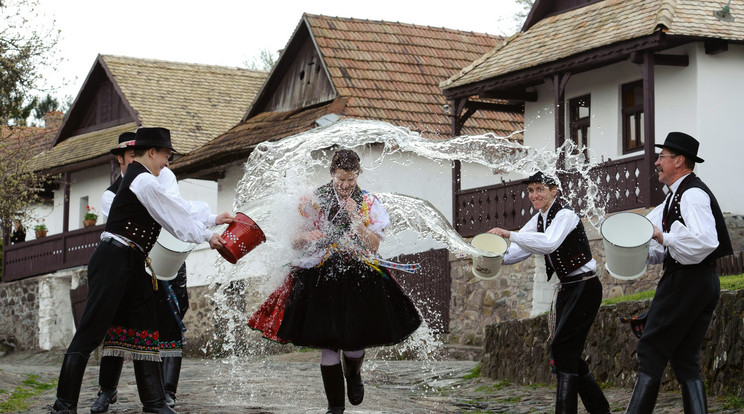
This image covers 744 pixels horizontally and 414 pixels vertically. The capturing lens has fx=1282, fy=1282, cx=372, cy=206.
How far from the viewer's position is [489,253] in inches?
358

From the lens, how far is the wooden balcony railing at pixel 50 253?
34.2m

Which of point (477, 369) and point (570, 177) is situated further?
point (570, 177)

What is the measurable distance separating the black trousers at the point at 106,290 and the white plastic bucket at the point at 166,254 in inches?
14.1

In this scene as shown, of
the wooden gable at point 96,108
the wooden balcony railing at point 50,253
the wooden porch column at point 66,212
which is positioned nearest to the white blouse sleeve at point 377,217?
the wooden balcony railing at point 50,253

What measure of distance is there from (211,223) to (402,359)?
34.9 ft

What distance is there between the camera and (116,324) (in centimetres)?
842

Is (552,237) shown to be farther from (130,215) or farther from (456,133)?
(456,133)

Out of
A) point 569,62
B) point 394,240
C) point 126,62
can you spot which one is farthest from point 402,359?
point 126,62

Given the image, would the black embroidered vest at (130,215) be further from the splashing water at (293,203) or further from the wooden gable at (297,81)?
the wooden gable at (297,81)

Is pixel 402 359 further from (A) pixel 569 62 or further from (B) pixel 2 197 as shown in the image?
(B) pixel 2 197

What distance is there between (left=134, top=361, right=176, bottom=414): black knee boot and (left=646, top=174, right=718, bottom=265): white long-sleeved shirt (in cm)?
338

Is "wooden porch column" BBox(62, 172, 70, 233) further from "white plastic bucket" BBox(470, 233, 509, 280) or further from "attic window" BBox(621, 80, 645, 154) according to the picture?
"white plastic bucket" BBox(470, 233, 509, 280)

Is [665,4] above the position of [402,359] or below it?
above

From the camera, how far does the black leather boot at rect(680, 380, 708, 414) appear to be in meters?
7.66
